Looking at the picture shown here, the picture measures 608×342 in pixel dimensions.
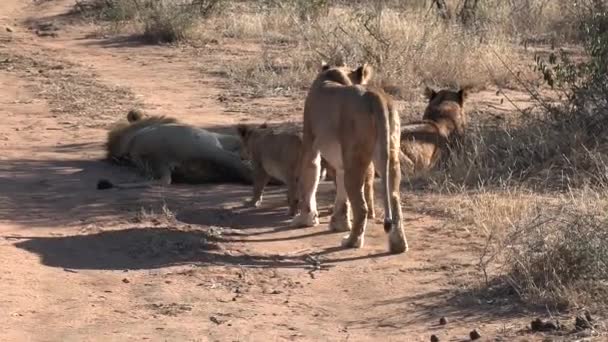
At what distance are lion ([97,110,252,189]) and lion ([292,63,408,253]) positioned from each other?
2162 millimetres

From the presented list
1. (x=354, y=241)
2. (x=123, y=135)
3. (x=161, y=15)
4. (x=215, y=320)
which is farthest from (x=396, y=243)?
(x=161, y=15)

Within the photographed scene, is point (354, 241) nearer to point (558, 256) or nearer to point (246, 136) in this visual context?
point (558, 256)

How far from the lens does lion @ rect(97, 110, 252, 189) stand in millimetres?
10953

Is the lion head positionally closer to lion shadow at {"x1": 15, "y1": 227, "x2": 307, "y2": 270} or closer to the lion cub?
the lion cub

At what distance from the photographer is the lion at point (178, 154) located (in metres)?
11.0

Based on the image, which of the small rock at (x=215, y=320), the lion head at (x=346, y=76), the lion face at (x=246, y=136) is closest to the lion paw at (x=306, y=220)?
the lion head at (x=346, y=76)

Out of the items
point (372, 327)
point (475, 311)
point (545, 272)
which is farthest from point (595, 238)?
point (372, 327)

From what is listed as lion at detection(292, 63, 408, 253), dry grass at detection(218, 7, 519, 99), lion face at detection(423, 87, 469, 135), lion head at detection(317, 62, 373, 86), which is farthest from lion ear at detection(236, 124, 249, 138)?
dry grass at detection(218, 7, 519, 99)

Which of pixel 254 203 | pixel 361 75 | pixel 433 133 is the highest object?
pixel 361 75

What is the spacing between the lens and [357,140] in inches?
329

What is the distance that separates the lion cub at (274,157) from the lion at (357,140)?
2.84 feet

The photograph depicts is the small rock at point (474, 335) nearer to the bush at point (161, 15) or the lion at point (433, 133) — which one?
the lion at point (433, 133)

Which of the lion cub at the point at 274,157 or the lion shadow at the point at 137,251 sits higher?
the lion cub at the point at 274,157

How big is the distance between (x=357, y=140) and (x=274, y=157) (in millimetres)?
1760
